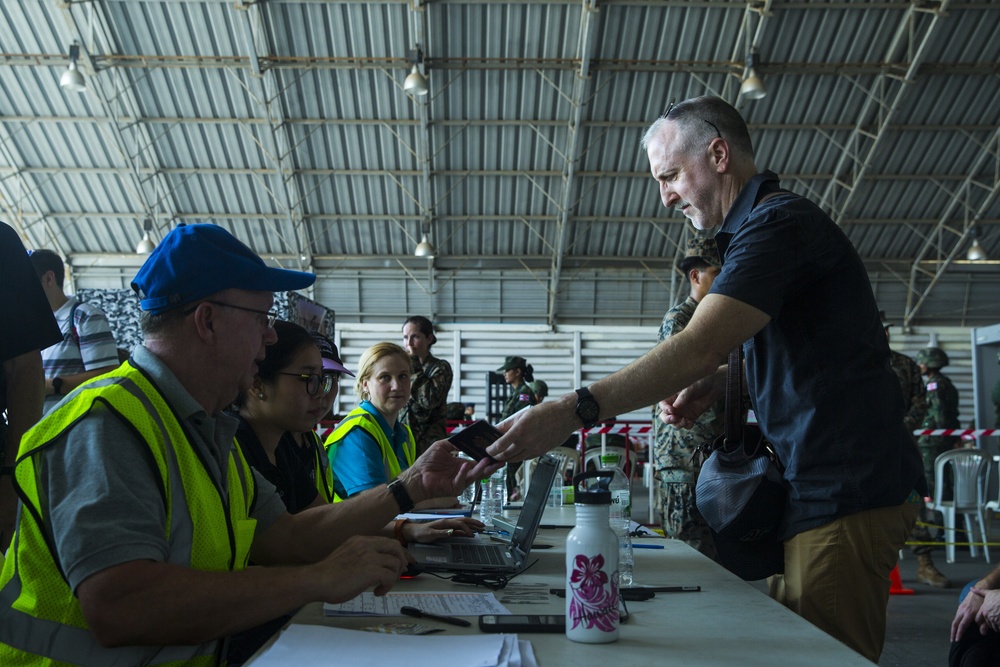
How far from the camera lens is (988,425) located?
28.6ft

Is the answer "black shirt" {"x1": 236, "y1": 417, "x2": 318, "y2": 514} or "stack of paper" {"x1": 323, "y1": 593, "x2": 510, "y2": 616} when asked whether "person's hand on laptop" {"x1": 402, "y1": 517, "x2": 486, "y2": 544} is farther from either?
"stack of paper" {"x1": 323, "y1": 593, "x2": 510, "y2": 616}

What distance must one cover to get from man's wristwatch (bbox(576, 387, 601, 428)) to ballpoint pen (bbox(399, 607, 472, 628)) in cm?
44

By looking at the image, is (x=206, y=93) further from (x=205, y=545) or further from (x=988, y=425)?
(x=205, y=545)

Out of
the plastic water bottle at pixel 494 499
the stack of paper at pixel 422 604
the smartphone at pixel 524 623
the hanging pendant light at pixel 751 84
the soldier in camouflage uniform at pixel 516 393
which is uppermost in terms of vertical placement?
the hanging pendant light at pixel 751 84

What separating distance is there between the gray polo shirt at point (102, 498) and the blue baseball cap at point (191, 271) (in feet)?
0.87

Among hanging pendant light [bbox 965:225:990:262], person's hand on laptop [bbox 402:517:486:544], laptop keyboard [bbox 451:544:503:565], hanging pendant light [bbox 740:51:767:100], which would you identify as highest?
hanging pendant light [bbox 740:51:767:100]

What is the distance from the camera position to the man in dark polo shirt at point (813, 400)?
1.66m

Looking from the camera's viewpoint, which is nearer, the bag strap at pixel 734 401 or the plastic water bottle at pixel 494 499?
the bag strap at pixel 734 401

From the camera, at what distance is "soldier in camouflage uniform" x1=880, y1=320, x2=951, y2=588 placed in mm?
5641

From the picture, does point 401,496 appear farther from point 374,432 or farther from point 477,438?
point 374,432

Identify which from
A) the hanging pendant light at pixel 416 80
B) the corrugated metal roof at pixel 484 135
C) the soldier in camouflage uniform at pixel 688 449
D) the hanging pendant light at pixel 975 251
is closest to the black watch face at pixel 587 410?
the soldier in camouflage uniform at pixel 688 449

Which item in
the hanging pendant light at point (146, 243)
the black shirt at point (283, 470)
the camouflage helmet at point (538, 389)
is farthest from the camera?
the hanging pendant light at point (146, 243)

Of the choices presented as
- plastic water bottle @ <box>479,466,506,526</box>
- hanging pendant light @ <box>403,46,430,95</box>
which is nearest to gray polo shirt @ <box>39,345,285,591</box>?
plastic water bottle @ <box>479,466,506,526</box>

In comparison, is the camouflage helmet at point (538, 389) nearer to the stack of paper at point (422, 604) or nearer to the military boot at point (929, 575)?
the military boot at point (929, 575)
